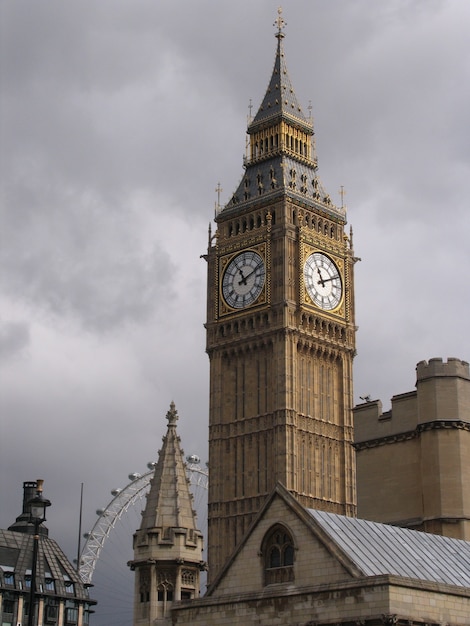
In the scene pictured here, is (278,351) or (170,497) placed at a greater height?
(278,351)

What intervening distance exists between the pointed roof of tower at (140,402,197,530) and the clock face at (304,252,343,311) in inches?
2881

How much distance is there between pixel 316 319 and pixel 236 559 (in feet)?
238

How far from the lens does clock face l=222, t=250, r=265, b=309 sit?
124m

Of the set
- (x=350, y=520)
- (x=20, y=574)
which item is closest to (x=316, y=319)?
(x=20, y=574)

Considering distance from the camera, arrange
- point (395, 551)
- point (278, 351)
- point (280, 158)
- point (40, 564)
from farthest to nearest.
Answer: point (280, 158), point (278, 351), point (40, 564), point (395, 551)

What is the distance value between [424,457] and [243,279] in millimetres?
50683

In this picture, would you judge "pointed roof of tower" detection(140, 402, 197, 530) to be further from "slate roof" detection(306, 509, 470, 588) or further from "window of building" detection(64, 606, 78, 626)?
"window of building" detection(64, 606, 78, 626)

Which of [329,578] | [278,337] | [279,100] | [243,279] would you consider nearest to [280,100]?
[279,100]

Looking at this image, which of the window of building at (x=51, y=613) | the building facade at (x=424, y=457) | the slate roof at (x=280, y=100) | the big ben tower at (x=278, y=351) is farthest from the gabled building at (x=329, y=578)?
the slate roof at (x=280, y=100)

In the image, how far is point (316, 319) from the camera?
12412 centimetres

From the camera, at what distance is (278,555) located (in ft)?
167

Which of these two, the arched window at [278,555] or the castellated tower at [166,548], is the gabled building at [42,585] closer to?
the castellated tower at [166,548]

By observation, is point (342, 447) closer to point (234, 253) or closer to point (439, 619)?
point (234, 253)

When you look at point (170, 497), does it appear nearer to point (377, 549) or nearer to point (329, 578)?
point (329, 578)
